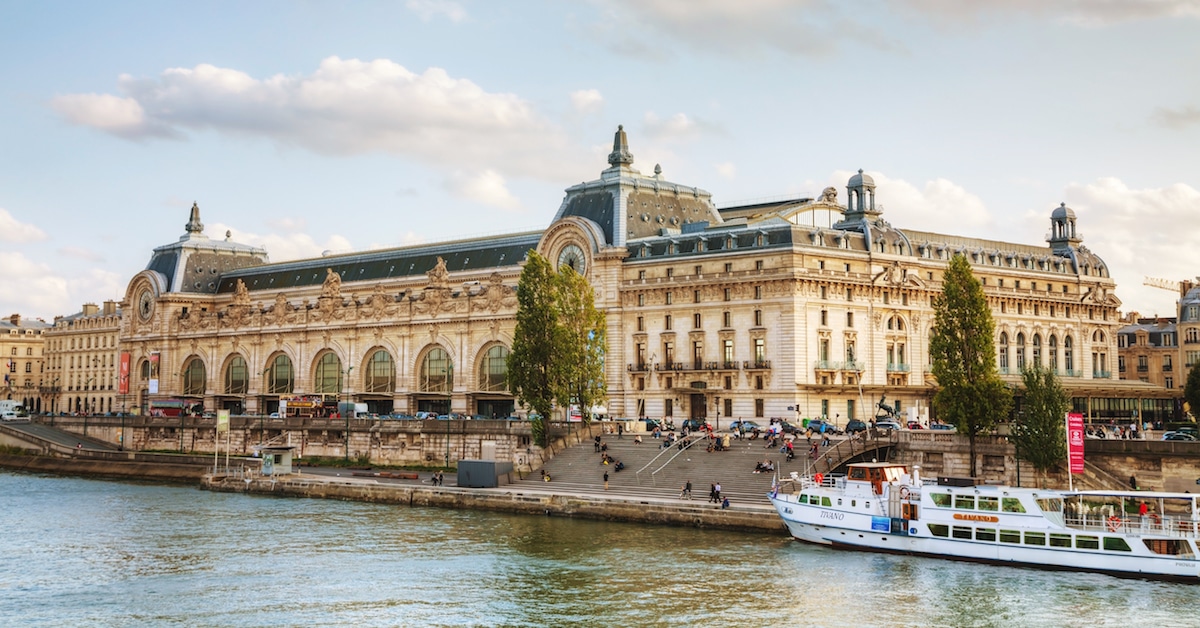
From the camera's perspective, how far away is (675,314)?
392 feet

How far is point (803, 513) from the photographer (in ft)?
231

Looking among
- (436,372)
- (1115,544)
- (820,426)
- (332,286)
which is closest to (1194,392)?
(820,426)

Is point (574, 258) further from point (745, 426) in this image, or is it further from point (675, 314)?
point (745, 426)

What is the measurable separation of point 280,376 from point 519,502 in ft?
267

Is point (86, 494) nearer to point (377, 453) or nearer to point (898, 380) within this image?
point (377, 453)

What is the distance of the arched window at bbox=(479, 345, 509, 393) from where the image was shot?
134m

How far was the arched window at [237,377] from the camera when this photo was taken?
163 metres

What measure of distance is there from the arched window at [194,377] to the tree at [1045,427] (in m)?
119

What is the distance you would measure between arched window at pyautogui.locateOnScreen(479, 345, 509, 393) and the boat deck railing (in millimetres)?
76910

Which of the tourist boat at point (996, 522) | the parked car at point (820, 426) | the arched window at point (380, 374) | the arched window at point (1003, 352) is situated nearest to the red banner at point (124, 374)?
the arched window at point (380, 374)

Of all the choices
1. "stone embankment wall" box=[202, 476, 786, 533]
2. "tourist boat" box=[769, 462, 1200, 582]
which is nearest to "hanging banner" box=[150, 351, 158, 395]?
"stone embankment wall" box=[202, 476, 786, 533]

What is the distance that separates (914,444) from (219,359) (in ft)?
350

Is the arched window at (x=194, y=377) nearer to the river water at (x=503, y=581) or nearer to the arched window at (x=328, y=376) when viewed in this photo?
the arched window at (x=328, y=376)

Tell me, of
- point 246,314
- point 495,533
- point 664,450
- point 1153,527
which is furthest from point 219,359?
point 1153,527
